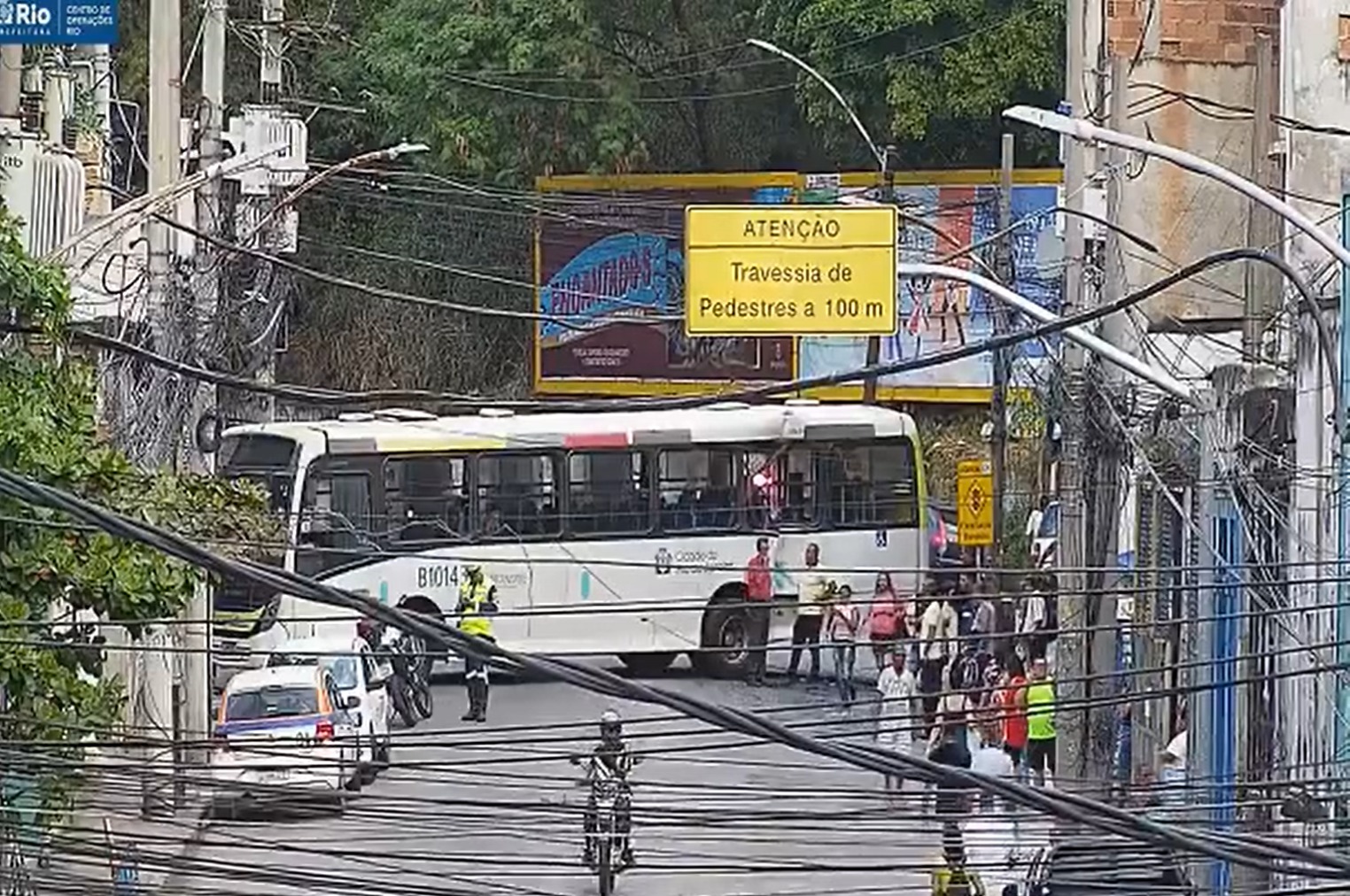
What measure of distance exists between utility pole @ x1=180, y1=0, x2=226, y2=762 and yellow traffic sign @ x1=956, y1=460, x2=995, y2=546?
7323mm

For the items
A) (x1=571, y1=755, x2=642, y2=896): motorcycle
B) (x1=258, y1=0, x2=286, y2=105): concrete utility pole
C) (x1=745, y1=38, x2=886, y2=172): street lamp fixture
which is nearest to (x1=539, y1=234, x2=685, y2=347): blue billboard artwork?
(x1=745, y1=38, x2=886, y2=172): street lamp fixture

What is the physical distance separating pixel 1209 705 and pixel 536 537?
566 inches

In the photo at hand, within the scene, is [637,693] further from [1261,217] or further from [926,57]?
[926,57]

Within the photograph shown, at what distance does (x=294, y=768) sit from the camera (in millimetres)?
12820

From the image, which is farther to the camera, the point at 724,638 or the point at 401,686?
the point at 724,638

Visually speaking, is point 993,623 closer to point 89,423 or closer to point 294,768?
point 294,768

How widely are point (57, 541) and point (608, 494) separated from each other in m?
18.7

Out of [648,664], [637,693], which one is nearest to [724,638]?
[648,664]

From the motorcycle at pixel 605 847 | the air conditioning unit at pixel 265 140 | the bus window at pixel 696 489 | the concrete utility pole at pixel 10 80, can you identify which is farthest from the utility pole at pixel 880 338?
the concrete utility pole at pixel 10 80

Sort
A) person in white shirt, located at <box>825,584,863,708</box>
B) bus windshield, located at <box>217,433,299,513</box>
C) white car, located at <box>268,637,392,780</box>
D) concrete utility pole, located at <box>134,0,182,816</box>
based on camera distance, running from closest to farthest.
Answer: concrete utility pole, located at <box>134,0,182,816</box>, white car, located at <box>268,637,392,780</box>, person in white shirt, located at <box>825,584,863,708</box>, bus windshield, located at <box>217,433,299,513</box>

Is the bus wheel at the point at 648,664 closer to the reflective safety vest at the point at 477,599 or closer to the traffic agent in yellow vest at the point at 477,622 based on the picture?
the traffic agent in yellow vest at the point at 477,622

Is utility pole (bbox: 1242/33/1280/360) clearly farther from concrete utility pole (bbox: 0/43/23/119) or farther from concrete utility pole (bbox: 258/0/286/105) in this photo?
concrete utility pole (bbox: 258/0/286/105)

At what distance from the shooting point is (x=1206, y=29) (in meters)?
21.1

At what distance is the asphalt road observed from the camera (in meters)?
8.96
